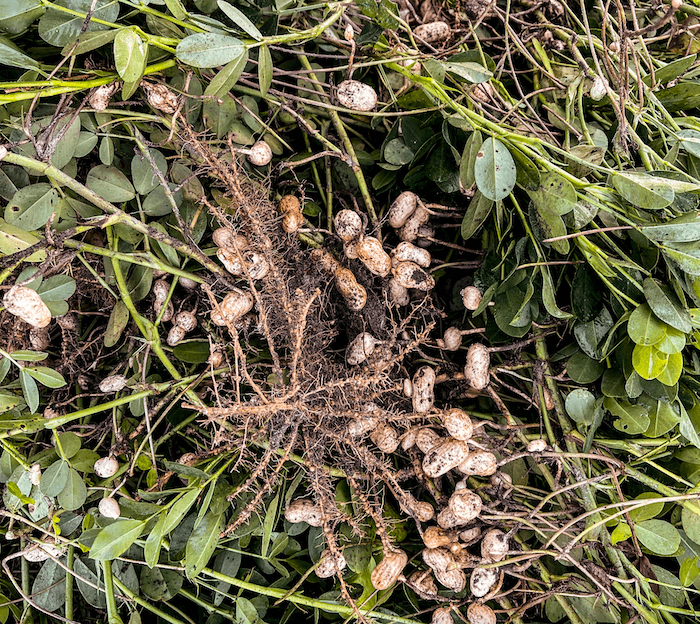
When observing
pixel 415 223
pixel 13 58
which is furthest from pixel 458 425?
pixel 13 58

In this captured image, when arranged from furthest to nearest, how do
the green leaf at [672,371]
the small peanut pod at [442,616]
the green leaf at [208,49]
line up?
the small peanut pod at [442,616]
the green leaf at [672,371]
the green leaf at [208,49]

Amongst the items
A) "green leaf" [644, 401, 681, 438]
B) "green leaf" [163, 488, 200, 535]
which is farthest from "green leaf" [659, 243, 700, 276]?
"green leaf" [163, 488, 200, 535]

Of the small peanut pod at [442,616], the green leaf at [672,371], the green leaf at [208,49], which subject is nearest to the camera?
the green leaf at [208,49]

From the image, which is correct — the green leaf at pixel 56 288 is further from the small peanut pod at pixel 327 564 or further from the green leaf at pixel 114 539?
the small peanut pod at pixel 327 564

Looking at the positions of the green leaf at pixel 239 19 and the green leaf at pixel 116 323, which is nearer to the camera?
the green leaf at pixel 239 19

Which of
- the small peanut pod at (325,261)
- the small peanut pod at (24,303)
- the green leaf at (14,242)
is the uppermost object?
the green leaf at (14,242)

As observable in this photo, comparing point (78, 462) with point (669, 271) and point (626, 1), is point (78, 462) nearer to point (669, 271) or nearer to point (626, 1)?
point (669, 271)

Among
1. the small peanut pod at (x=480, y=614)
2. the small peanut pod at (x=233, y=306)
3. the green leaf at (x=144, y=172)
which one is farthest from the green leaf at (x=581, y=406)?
the green leaf at (x=144, y=172)

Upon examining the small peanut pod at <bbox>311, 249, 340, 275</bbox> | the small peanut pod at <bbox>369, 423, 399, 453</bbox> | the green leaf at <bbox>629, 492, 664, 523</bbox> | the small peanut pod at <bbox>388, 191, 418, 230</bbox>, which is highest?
the small peanut pod at <bbox>388, 191, 418, 230</bbox>

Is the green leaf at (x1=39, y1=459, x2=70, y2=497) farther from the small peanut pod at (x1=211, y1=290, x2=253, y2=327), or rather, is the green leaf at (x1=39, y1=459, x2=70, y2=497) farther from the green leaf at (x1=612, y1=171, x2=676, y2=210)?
the green leaf at (x1=612, y1=171, x2=676, y2=210)
